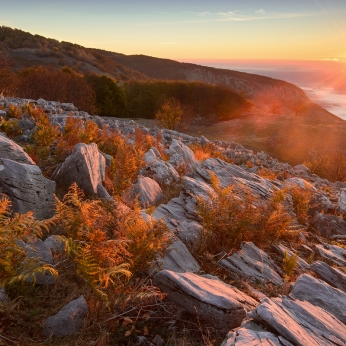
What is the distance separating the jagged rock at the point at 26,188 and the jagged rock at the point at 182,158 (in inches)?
199

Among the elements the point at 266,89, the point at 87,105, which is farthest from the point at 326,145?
the point at 266,89

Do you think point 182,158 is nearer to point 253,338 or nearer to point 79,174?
point 79,174

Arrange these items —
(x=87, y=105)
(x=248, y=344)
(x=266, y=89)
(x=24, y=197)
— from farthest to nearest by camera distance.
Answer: (x=266, y=89) < (x=87, y=105) < (x=24, y=197) < (x=248, y=344)

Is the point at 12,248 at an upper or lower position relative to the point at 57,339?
upper

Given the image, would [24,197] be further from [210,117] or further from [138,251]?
[210,117]

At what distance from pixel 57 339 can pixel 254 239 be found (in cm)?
417

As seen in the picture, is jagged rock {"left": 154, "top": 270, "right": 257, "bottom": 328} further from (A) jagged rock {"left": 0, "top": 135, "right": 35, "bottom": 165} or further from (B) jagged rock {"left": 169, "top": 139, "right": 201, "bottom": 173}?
(B) jagged rock {"left": 169, "top": 139, "right": 201, "bottom": 173}

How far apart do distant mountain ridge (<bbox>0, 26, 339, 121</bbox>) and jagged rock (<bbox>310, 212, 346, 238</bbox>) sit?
5622 centimetres

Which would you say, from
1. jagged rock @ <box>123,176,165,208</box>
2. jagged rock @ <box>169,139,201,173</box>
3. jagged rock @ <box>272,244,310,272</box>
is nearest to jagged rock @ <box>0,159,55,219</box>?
jagged rock @ <box>123,176,165,208</box>

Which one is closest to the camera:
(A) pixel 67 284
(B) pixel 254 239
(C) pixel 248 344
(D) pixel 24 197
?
(C) pixel 248 344

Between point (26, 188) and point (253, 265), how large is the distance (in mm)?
3965

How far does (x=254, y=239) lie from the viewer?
20.6 feet

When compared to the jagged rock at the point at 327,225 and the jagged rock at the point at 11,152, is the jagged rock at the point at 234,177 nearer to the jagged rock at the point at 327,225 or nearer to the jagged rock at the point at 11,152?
the jagged rock at the point at 327,225

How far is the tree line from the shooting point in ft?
101
